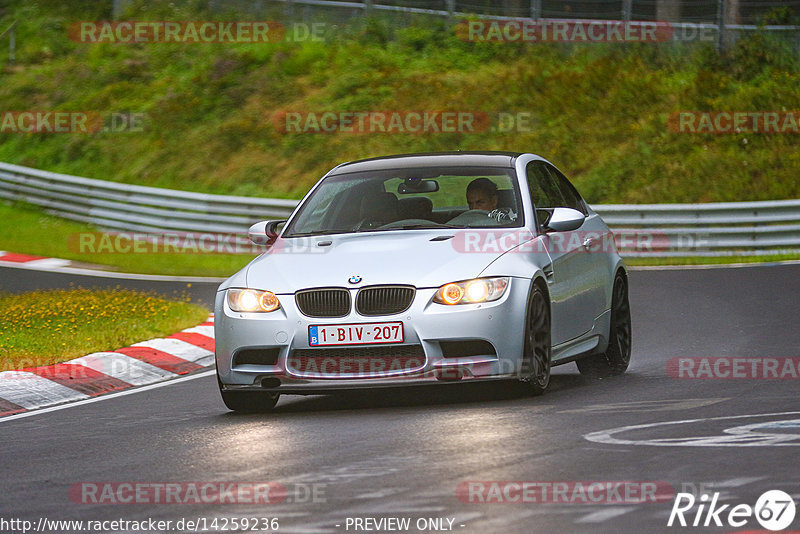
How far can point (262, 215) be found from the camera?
24469 mm

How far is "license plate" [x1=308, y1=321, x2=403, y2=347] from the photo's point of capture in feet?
28.1

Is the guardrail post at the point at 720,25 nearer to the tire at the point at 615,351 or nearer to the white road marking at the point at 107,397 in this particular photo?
the tire at the point at 615,351

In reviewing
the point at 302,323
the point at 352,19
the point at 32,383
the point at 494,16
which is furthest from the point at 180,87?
the point at 302,323

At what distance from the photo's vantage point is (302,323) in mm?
8688

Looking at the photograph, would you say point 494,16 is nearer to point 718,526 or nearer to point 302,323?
point 302,323

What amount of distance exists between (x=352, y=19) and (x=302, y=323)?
27.2m

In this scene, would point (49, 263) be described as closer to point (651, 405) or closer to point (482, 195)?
point (482, 195)

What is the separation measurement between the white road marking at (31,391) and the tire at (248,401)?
5.54ft

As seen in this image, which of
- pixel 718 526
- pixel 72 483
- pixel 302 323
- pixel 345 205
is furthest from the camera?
pixel 345 205

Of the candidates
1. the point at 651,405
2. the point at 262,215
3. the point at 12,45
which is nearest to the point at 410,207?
the point at 651,405

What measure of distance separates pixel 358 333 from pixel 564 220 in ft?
5.60

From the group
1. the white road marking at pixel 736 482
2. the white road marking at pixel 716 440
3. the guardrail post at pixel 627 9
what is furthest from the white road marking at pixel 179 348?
the guardrail post at pixel 627 9

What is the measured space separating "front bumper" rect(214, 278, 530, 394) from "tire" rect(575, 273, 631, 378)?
2.05 m

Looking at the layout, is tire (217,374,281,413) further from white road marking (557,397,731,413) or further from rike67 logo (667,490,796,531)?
rike67 logo (667,490,796,531)
